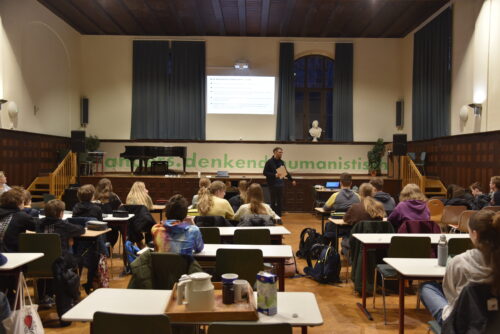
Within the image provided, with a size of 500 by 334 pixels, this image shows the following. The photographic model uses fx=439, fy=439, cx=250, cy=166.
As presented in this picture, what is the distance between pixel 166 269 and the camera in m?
2.89

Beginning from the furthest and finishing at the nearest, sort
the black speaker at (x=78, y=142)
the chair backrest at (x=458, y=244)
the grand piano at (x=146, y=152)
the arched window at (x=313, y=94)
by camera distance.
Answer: the arched window at (x=313, y=94) < the grand piano at (x=146, y=152) < the black speaker at (x=78, y=142) < the chair backrest at (x=458, y=244)

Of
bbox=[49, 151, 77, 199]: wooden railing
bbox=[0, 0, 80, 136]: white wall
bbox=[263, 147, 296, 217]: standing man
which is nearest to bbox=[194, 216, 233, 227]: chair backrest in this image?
bbox=[263, 147, 296, 217]: standing man

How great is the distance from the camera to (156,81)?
545 inches

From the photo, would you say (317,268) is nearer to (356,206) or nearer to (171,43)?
(356,206)

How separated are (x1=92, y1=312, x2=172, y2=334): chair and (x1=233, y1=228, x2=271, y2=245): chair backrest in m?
2.33

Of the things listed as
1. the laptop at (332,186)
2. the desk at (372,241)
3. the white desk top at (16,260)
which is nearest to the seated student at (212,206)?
the desk at (372,241)

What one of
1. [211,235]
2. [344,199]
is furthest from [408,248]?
[344,199]

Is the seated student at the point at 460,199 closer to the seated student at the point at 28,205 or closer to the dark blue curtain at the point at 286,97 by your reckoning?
the seated student at the point at 28,205

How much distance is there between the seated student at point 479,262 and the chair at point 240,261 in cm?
134

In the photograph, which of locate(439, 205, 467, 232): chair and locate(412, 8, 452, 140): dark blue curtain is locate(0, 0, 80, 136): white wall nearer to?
locate(439, 205, 467, 232): chair

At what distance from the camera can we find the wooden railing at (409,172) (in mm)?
11353

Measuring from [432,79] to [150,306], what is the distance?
1113 cm

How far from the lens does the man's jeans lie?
271cm

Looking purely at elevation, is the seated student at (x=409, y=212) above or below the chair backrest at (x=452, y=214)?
above
